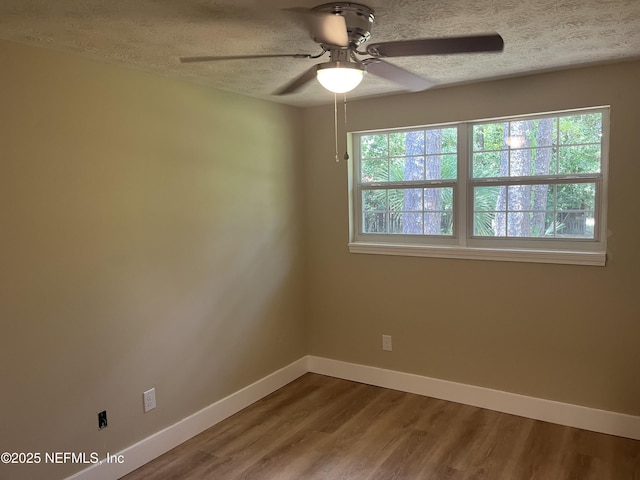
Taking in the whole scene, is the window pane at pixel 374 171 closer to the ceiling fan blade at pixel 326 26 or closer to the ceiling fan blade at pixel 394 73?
the ceiling fan blade at pixel 394 73

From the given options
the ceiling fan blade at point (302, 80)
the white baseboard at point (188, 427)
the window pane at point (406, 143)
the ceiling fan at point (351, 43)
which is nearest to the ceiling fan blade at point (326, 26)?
the ceiling fan at point (351, 43)

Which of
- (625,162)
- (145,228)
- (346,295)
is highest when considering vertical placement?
(625,162)

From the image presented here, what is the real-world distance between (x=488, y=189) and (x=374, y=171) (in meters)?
0.94

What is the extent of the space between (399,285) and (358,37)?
2.22 meters

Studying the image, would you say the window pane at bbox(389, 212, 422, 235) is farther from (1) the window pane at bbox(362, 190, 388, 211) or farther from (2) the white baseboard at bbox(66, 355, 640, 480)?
(2) the white baseboard at bbox(66, 355, 640, 480)

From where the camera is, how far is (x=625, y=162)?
287 centimetres

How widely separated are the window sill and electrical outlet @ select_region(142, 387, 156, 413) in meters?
1.87

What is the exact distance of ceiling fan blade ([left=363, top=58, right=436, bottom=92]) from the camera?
205 cm

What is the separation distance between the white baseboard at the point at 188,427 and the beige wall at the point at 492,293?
55 cm

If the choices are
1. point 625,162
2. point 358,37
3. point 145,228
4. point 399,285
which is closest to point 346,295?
point 399,285

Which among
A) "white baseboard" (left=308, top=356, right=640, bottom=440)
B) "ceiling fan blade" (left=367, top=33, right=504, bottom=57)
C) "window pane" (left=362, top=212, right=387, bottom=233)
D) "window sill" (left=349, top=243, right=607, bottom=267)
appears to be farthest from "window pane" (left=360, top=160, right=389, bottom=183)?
"ceiling fan blade" (left=367, top=33, right=504, bottom=57)

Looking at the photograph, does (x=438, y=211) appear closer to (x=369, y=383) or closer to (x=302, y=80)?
(x=369, y=383)

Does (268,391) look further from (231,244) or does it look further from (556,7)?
(556,7)

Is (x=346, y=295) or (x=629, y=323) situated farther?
(x=346, y=295)
